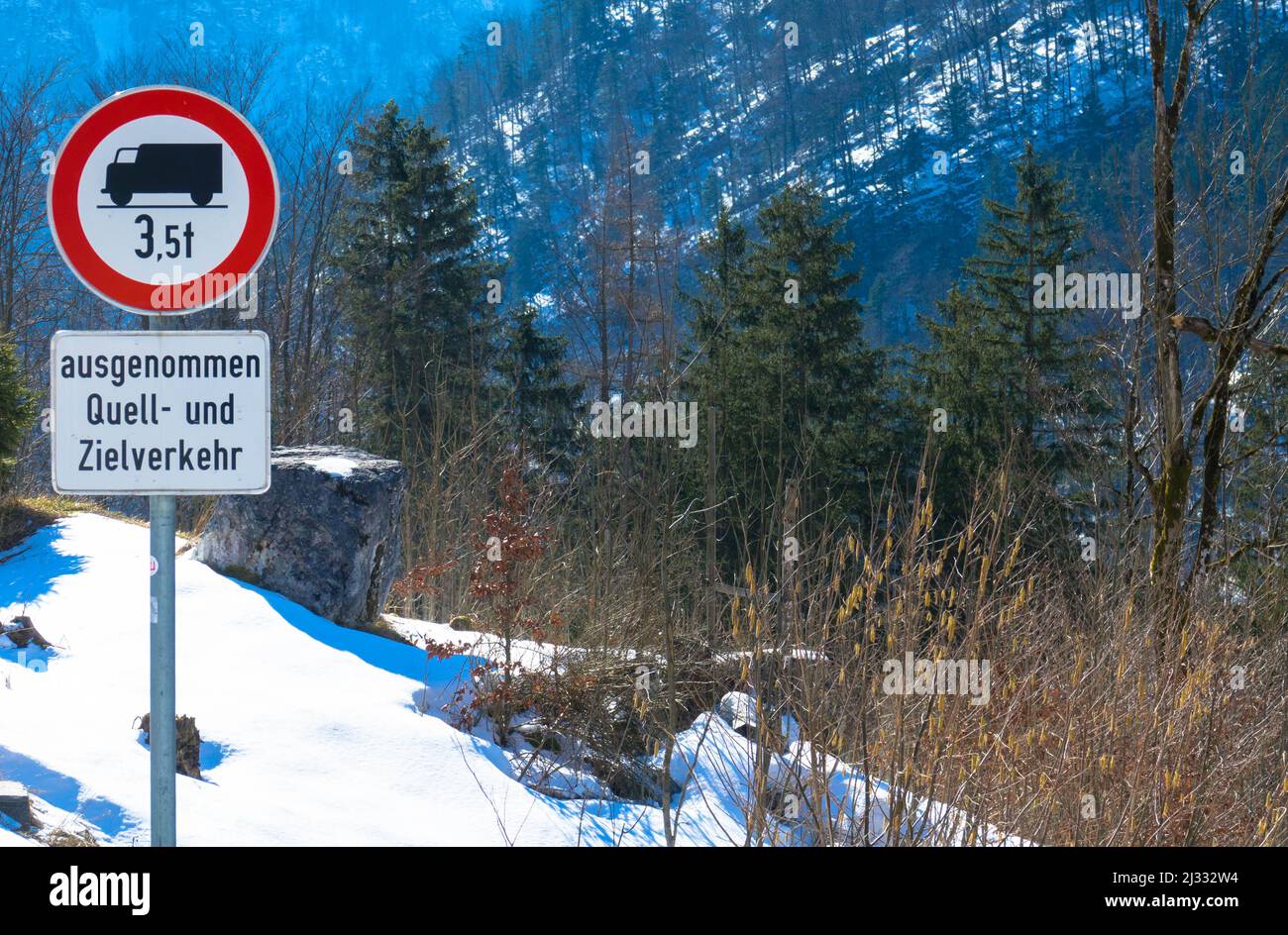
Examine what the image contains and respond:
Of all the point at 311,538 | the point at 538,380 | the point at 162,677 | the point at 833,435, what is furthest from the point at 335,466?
the point at 538,380

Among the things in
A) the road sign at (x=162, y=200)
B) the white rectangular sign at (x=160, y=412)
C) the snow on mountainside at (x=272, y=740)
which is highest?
the road sign at (x=162, y=200)

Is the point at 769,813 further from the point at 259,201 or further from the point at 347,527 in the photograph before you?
the point at 347,527

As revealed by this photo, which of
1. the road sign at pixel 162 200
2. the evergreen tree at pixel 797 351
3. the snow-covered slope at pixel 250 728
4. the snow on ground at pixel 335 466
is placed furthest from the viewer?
the evergreen tree at pixel 797 351

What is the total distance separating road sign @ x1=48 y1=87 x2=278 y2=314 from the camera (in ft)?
9.16

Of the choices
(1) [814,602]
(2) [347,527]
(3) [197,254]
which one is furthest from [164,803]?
(2) [347,527]

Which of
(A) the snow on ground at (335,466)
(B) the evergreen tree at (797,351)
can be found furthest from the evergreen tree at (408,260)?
(A) the snow on ground at (335,466)

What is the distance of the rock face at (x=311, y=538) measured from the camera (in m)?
8.26

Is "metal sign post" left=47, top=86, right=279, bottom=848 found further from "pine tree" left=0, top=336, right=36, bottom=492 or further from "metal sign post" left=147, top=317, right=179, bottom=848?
"pine tree" left=0, top=336, right=36, bottom=492

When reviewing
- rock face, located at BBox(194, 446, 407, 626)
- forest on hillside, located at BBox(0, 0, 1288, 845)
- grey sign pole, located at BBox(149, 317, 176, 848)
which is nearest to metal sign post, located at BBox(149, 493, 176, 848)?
grey sign pole, located at BBox(149, 317, 176, 848)

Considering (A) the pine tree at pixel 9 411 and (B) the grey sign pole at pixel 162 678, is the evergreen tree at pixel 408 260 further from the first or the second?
(B) the grey sign pole at pixel 162 678

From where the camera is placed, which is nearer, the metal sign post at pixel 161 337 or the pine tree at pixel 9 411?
the metal sign post at pixel 161 337

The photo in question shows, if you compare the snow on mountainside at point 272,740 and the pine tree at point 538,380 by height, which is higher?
the pine tree at point 538,380

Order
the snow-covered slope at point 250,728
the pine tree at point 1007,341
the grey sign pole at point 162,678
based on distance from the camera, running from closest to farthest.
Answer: the grey sign pole at point 162,678 → the snow-covered slope at point 250,728 → the pine tree at point 1007,341

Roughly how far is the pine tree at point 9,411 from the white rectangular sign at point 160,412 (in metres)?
7.52
